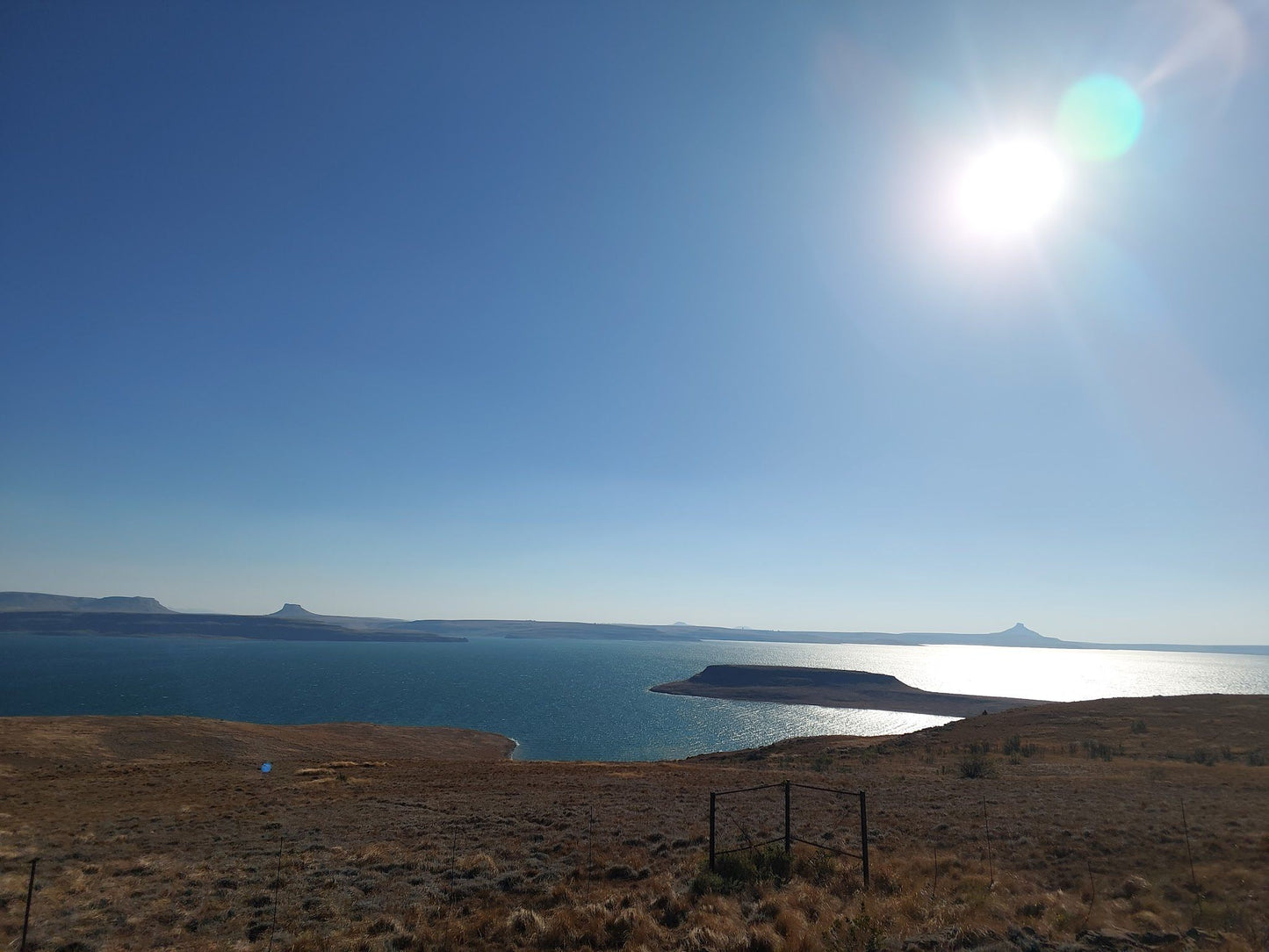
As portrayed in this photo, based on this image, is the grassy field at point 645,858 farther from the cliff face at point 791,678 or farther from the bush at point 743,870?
the cliff face at point 791,678

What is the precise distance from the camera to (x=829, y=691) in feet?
506

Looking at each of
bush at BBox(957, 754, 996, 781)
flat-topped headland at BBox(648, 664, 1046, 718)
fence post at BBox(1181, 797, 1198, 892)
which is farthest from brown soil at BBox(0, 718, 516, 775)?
flat-topped headland at BBox(648, 664, 1046, 718)

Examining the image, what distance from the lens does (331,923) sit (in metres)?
14.1

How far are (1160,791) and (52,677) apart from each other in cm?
19385

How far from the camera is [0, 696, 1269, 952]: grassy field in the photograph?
12.7 meters

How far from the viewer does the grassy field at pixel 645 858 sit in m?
12.7

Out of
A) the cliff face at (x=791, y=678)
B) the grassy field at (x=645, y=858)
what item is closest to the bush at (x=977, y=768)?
the grassy field at (x=645, y=858)

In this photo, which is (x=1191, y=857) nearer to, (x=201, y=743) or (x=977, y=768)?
(x=977, y=768)

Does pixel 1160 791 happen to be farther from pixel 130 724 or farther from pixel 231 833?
pixel 130 724

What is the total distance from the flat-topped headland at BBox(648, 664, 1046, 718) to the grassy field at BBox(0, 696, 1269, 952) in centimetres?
10174

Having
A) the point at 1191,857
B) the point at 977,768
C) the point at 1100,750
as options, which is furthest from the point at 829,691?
the point at 1191,857

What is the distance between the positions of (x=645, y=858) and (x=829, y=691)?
151223 millimetres

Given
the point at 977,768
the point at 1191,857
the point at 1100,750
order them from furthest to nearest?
the point at 1100,750
the point at 977,768
the point at 1191,857

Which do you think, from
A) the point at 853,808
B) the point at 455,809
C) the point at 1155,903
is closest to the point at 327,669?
the point at 455,809
